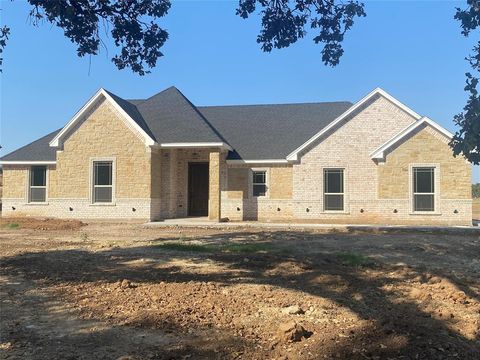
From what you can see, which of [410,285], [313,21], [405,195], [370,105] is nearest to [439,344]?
[410,285]

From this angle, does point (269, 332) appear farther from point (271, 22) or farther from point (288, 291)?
point (271, 22)

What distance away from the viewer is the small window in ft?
74.5

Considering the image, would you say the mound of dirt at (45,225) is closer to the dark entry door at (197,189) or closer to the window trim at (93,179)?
the window trim at (93,179)

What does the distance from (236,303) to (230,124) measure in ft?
67.0

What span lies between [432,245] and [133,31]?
1011 cm

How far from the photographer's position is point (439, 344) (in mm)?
4781

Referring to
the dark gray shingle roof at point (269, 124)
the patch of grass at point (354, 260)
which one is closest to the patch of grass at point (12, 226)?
the dark gray shingle roof at point (269, 124)

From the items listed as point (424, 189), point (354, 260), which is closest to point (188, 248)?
point (354, 260)

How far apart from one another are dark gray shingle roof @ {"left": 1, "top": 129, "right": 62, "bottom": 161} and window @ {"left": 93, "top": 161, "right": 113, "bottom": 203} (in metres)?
2.84

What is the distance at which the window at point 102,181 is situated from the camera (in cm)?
2189

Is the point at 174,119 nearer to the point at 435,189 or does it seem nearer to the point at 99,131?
the point at 99,131

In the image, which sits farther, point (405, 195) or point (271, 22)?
point (405, 195)

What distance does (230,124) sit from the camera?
85.7ft

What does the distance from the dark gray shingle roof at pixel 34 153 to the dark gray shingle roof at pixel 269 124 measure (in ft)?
29.0
